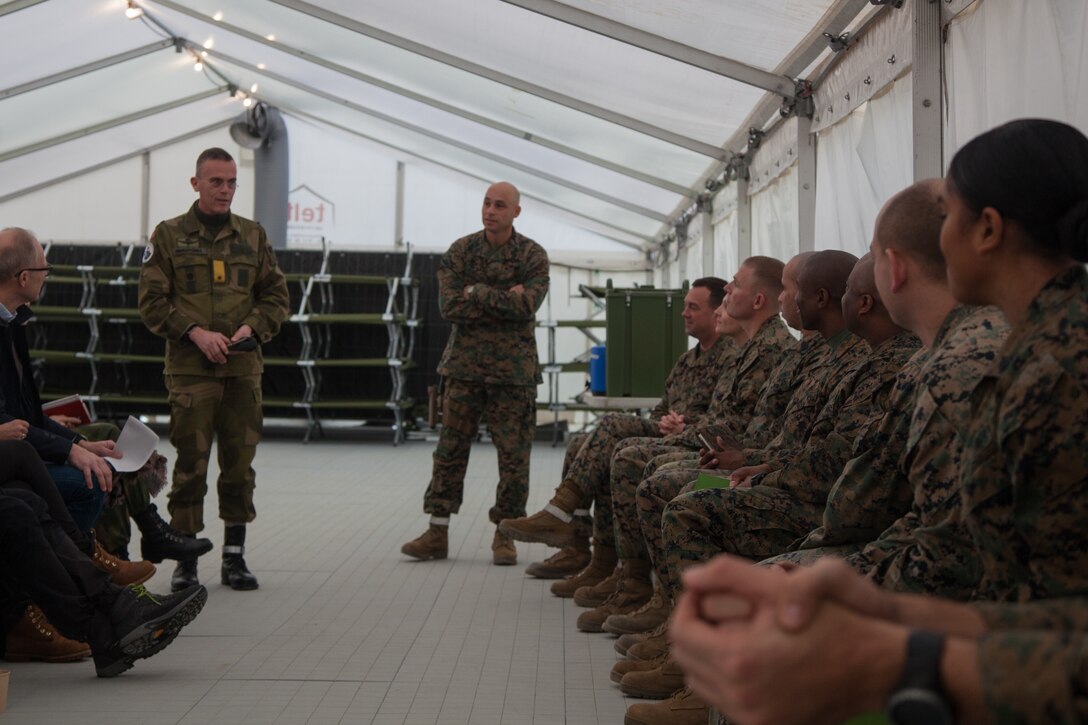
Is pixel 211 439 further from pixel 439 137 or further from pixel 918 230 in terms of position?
pixel 439 137

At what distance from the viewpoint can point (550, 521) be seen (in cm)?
479

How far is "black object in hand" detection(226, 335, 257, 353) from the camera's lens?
15.1 feet

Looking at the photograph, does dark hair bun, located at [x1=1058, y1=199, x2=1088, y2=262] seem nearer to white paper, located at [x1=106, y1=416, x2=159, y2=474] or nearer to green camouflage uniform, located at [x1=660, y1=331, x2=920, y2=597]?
green camouflage uniform, located at [x1=660, y1=331, x2=920, y2=597]

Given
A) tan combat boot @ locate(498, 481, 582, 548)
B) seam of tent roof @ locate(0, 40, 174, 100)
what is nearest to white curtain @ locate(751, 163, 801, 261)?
tan combat boot @ locate(498, 481, 582, 548)

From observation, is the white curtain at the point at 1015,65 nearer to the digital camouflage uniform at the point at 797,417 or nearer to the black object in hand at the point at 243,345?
the digital camouflage uniform at the point at 797,417

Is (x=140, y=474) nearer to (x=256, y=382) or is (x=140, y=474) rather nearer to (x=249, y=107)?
(x=256, y=382)

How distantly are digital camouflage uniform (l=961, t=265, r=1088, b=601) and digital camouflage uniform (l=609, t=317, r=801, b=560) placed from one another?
2465 mm

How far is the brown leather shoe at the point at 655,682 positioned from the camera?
3127 millimetres

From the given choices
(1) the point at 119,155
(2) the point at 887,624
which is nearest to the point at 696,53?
(2) the point at 887,624

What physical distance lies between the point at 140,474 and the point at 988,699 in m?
3.90

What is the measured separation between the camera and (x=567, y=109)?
26.5ft

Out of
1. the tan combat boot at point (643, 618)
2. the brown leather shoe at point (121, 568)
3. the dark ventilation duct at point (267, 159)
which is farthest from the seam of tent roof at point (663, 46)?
the dark ventilation duct at point (267, 159)

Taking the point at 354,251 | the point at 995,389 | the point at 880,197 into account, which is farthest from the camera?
the point at 354,251

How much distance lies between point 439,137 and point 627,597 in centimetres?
820
